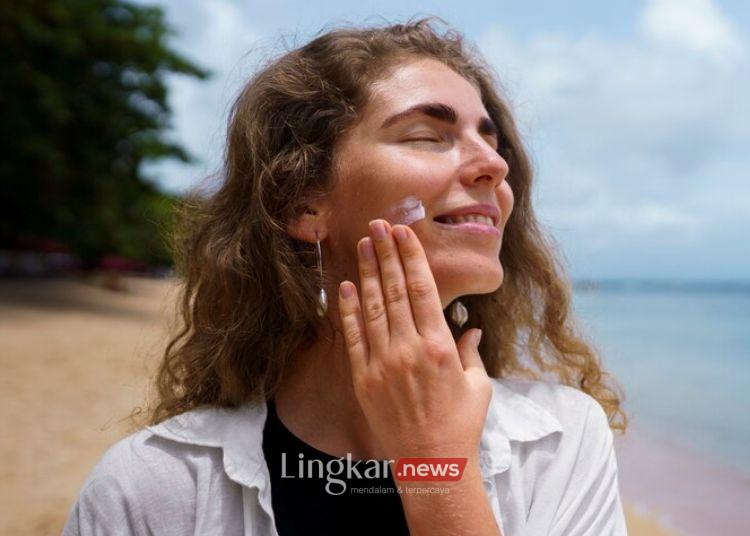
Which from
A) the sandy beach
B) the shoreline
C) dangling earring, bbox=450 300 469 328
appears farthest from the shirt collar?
the shoreline

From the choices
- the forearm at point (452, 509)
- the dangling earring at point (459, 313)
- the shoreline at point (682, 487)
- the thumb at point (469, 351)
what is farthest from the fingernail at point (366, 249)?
the shoreline at point (682, 487)

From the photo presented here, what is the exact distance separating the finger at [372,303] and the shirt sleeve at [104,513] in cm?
70

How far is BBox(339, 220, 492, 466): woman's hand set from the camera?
5.40 feet

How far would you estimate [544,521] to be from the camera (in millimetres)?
1867

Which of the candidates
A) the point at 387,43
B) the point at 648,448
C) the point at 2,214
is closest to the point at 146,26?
the point at 2,214

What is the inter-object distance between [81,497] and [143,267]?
42638 mm

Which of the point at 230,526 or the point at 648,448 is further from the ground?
the point at 230,526

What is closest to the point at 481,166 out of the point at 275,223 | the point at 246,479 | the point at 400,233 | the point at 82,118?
the point at 400,233

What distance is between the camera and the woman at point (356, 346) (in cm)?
170

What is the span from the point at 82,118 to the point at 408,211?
17.6 metres

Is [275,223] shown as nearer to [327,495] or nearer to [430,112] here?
[430,112]

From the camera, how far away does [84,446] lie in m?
7.30

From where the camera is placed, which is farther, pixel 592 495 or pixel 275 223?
pixel 275 223

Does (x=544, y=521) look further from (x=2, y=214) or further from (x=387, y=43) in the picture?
(x=2, y=214)
